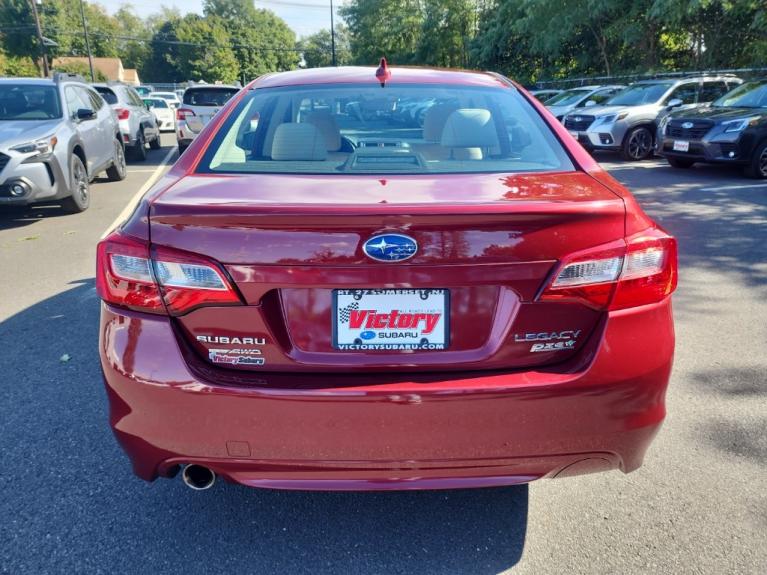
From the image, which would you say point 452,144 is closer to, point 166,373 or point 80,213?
point 166,373

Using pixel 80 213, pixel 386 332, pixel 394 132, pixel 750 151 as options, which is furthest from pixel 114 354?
pixel 750 151

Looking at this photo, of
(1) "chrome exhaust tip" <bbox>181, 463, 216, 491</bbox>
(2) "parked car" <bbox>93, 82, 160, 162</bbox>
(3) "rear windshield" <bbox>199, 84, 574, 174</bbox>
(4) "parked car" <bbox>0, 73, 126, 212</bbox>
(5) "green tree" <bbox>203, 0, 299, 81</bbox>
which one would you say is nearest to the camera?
(1) "chrome exhaust tip" <bbox>181, 463, 216, 491</bbox>

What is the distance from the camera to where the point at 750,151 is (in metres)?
9.77

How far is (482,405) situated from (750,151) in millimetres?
9954

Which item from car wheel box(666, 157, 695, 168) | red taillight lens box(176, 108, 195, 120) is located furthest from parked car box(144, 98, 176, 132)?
car wheel box(666, 157, 695, 168)

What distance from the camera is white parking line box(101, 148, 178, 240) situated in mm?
6950

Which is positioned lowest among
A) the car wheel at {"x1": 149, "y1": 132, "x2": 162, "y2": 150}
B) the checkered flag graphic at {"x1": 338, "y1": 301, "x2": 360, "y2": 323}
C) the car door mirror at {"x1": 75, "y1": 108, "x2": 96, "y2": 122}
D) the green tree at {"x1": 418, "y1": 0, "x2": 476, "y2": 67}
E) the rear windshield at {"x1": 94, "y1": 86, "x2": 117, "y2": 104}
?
the car wheel at {"x1": 149, "y1": 132, "x2": 162, "y2": 150}

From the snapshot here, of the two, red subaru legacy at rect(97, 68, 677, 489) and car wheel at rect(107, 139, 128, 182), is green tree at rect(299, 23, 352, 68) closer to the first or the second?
car wheel at rect(107, 139, 128, 182)

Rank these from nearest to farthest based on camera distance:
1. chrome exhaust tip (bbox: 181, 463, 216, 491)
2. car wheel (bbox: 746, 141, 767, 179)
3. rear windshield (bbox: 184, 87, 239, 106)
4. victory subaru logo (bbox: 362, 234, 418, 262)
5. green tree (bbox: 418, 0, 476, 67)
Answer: victory subaru logo (bbox: 362, 234, 418, 262) → chrome exhaust tip (bbox: 181, 463, 216, 491) → car wheel (bbox: 746, 141, 767, 179) → rear windshield (bbox: 184, 87, 239, 106) → green tree (bbox: 418, 0, 476, 67)

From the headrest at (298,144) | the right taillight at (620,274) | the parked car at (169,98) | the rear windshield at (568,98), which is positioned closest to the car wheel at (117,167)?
the headrest at (298,144)

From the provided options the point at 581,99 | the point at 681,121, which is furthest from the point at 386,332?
the point at 581,99

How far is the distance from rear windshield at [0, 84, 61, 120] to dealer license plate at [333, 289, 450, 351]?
25.3 ft

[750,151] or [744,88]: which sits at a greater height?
[744,88]

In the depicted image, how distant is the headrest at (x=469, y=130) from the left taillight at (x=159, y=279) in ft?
4.15
